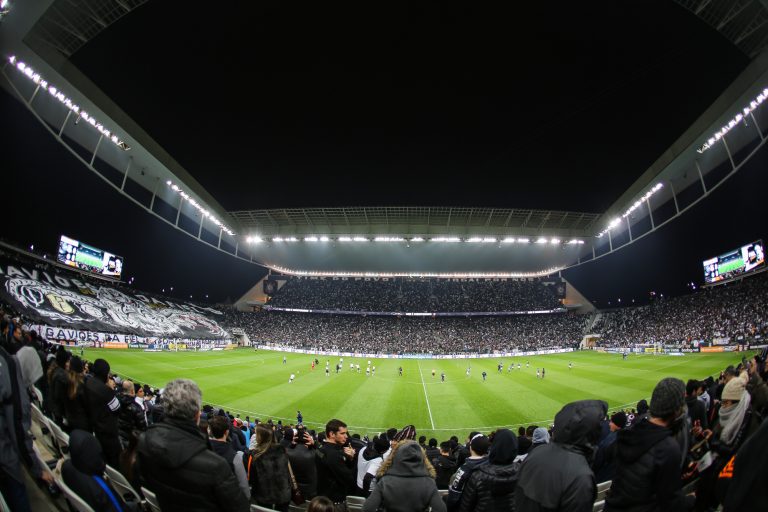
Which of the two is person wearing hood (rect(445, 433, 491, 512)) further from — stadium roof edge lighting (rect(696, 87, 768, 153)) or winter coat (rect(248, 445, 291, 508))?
stadium roof edge lighting (rect(696, 87, 768, 153))

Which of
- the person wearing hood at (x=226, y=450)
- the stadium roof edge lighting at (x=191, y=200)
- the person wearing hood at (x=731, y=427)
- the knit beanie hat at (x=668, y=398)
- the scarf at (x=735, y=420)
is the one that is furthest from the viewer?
the stadium roof edge lighting at (x=191, y=200)

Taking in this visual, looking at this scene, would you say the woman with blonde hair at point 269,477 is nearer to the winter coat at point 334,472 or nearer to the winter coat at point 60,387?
the winter coat at point 334,472

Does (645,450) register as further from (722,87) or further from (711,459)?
(722,87)

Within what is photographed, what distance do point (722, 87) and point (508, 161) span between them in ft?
28.4

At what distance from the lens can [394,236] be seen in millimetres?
30078

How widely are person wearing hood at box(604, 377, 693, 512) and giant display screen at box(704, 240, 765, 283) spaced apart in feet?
124

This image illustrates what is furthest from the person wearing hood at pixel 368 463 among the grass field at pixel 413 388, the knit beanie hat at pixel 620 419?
the grass field at pixel 413 388

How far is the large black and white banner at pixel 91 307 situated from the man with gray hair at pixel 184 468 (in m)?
30.2

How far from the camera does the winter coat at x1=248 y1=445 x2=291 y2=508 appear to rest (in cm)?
417

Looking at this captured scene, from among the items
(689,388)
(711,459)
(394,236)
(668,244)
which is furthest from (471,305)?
(711,459)

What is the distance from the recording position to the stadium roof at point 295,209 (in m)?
12.5

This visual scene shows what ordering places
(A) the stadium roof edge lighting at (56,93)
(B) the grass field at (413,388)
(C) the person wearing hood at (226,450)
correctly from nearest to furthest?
(C) the person wearing hood at (226,450) → (A) the stadium roof edge lighting at (56,93) → (B) the grass field at (413,388)

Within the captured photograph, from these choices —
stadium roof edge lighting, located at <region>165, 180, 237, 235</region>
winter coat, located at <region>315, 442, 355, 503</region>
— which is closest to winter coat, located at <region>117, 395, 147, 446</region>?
winter coat, located at <region>315, 442, 355, 503</region>

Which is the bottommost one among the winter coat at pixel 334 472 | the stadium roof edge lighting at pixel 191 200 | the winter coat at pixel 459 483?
the winter coat at pixel 334 472
